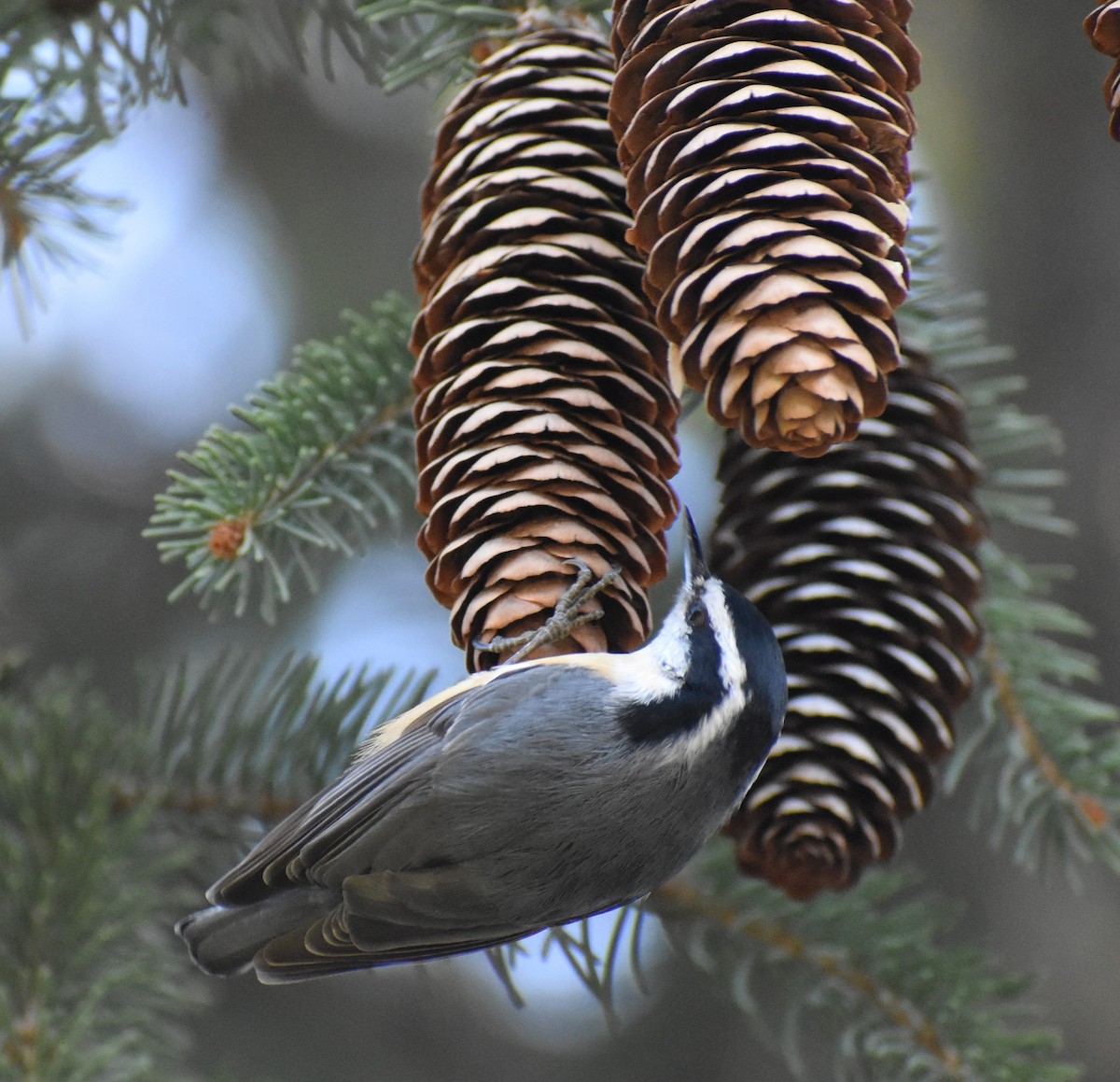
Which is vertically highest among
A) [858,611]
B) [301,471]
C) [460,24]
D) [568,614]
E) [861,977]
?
[460,24]

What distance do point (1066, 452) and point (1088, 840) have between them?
1006 mm

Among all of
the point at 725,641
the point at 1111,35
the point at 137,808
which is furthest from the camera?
the point at 137,808

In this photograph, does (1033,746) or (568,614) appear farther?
(1033,746)

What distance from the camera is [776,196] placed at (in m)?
0.70

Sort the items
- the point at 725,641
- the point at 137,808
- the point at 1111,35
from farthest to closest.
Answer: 1. the point at 137,808
2. the point at 725,641
3. the point at 1111,35

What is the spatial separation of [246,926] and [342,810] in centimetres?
14

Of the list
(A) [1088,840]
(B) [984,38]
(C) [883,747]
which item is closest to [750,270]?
(C) [883,747]

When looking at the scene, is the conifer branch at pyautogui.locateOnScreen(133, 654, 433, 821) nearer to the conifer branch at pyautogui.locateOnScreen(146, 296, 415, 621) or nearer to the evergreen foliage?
the evergreen foliage

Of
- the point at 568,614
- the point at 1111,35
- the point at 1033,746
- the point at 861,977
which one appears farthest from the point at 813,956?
the point at 1111,35

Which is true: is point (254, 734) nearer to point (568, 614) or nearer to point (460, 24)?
point (568, 614)

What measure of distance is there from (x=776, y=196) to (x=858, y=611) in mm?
387

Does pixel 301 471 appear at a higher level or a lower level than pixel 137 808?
higher

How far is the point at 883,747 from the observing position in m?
0.94

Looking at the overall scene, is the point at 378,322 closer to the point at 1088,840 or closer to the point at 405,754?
the point at 405,754
